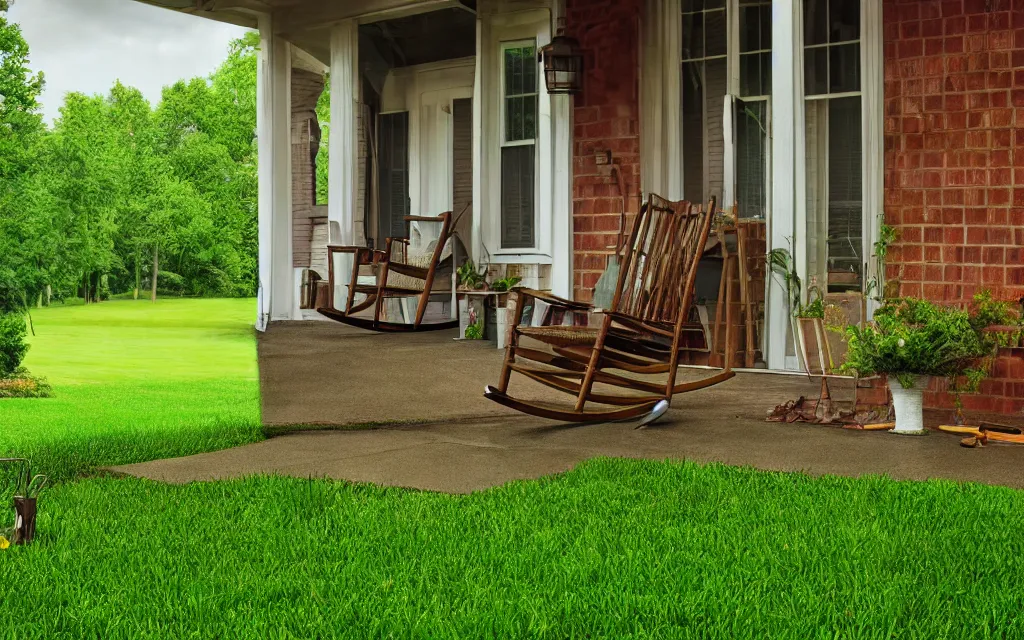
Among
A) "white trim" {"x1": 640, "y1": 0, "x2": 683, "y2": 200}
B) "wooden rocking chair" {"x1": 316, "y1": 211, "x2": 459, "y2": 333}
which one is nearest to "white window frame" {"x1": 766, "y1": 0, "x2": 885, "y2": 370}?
"white trim" {"x1": 640, "y1": 0, "x2": 683, "y2": 200}

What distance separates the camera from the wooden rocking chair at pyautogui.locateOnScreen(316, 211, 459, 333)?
832 centimetres

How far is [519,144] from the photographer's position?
8.12 meters

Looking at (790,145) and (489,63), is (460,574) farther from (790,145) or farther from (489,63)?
(489,63)

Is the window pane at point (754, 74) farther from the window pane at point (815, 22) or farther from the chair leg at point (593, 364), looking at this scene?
the chair leg at point (593, 364)

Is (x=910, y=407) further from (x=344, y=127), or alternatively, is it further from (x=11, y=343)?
(x=11, y=343)

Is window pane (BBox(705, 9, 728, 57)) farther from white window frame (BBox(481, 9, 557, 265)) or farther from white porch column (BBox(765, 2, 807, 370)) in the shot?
white window frame (BBox(481, 9, 557, 265))

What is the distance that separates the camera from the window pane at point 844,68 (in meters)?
6.62

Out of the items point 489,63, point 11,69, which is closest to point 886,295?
point 489,63

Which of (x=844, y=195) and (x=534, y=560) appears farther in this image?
(x=844, y=195)

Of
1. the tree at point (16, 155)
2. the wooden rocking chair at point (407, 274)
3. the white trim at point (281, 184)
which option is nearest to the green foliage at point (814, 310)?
the wooden rocking chair at point (407, 274)

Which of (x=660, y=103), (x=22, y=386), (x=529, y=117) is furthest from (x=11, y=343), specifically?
(x=660, y=103)

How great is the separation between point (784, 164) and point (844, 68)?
2.35 ft

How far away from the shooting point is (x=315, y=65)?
984 centimetres

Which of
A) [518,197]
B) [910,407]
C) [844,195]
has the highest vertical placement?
[518,197]
